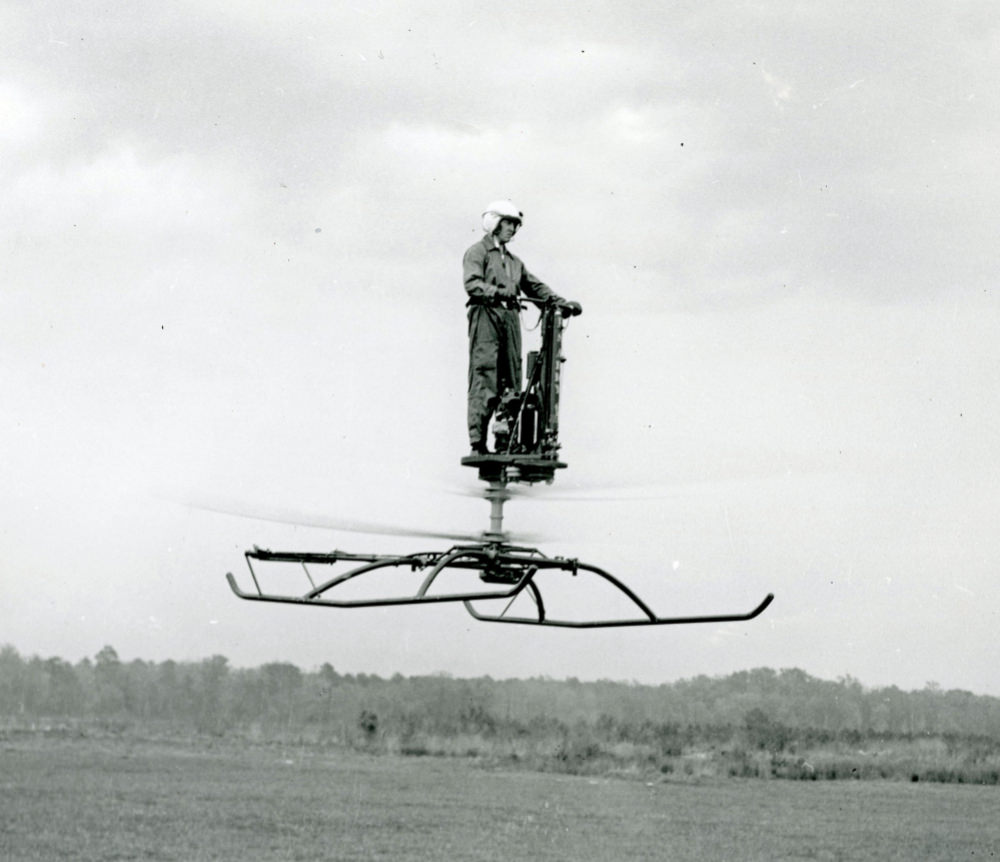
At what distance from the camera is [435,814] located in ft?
193

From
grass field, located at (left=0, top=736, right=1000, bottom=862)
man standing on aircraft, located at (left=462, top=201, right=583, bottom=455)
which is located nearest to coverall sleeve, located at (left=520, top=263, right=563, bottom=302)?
man standing on aircraft, located at (left=462, top=201, right=583, bottom=455)

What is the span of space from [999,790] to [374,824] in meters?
25.5

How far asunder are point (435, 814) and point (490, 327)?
5198 centimetres

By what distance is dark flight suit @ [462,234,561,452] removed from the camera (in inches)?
357

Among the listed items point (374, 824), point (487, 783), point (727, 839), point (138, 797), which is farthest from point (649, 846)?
point (138, 797)

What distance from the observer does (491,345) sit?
9.09 metres

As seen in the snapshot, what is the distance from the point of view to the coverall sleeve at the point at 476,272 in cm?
903

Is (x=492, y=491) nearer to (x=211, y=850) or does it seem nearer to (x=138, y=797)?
(x=211, y=850)

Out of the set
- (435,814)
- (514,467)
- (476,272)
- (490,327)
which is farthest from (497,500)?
(435,814)

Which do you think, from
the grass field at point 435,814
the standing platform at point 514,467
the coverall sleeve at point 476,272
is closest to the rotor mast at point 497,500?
the standing platform at point 514,467

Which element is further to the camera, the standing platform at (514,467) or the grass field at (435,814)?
the grass field at (435,814)

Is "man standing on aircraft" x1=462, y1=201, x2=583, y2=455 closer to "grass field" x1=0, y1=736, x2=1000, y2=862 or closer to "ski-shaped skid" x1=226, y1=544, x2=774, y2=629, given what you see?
"ski-shaped skid" x1=226, y1=544, x2=774, y2=629

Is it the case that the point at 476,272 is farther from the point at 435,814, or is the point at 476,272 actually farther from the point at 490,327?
the point at 435,814

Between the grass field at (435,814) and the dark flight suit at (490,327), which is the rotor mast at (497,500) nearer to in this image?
the dark flight suit at (490,327)
